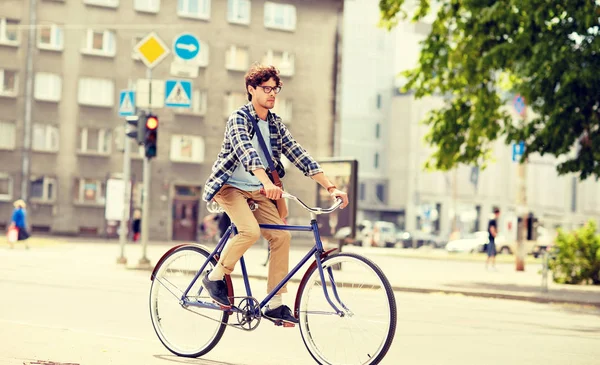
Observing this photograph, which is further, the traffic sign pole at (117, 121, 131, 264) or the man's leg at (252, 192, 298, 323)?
the traffic sign pole at (117, 121, 131, 264)

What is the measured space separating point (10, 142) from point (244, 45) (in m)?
13.7

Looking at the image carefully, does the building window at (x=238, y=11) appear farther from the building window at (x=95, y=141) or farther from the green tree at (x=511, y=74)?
the green tree at (x=511, y=74)

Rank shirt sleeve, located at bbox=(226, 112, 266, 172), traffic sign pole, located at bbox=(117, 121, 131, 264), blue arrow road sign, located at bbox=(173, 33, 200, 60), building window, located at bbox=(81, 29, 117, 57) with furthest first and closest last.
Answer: building window, located at bbox=(81, 29, 117, 57)
traffic sign pole, located at bbox=(117, 121, 131, 264)
blue arrow road sign, located at bbox=(173, 33, 200, 60)
shirt sleeve, located at bbox=(226, 112, 266, 172)

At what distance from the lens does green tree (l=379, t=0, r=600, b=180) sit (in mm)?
19203

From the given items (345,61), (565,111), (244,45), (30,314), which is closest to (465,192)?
(345,61)

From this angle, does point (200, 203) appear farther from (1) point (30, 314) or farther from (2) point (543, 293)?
(1) point (30, 314)

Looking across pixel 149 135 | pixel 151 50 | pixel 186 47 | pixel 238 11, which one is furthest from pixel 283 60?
pixel 149 135

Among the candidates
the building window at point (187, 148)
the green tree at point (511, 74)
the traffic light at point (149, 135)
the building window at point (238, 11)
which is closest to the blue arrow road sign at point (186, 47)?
the traffic light at point (149, 135)

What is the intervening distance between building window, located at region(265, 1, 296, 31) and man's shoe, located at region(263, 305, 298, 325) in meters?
53.1

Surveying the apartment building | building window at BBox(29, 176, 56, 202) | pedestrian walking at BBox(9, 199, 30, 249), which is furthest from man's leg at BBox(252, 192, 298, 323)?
building window at BBox(29, 176, 56, 202)

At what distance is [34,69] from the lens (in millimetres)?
53656

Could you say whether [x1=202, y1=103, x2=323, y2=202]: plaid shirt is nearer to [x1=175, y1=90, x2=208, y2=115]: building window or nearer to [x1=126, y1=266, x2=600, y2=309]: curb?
[x1=126, y1=266, x2=600, y2=309]: curb

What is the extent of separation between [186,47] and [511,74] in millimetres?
6445

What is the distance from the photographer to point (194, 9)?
57.3m
